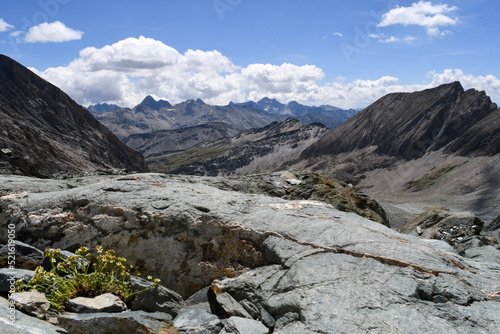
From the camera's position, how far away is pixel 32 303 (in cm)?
623

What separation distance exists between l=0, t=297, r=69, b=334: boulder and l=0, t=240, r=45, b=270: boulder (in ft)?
7.18

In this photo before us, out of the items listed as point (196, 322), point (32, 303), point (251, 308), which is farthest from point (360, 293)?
point (32, 303)

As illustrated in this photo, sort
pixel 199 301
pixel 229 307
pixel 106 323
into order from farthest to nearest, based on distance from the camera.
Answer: pixel 199 301 → pixel 229 307 → pixel 106 323

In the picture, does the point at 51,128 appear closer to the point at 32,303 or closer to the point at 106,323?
the point at 32,303

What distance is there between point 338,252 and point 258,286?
2.04 m

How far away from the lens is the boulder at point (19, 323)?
4.97 meters

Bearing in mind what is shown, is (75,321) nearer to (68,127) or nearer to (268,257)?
(268,257)

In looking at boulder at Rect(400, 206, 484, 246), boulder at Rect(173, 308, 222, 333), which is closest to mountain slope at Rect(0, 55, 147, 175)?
boulder at Rect(400, 206, 484, 246)

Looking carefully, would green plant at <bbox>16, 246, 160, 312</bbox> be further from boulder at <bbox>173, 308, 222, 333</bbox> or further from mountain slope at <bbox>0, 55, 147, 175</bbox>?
mountain slope at <bbox>0, 55, 147, 175</bbox>

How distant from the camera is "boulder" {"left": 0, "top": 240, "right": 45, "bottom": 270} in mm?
7977

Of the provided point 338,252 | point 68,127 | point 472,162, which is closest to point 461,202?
point 472,162

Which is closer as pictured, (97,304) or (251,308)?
(97,304)

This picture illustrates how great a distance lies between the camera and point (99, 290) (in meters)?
7.22

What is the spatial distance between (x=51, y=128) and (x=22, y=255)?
589 ft
